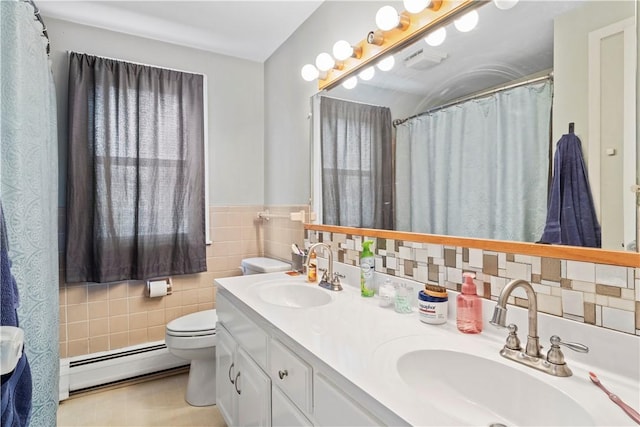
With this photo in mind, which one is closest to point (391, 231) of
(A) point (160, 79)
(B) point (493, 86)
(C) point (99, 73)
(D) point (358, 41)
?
(B) point (493, 86)

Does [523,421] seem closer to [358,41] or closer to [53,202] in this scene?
[358,41]

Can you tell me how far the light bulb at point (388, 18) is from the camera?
135cm

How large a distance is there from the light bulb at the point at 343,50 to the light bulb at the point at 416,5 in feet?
1.29

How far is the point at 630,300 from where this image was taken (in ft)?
2.54

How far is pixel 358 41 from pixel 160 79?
4.62 feet

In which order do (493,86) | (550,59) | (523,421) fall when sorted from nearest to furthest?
(523,421), (550,59), (493,86)

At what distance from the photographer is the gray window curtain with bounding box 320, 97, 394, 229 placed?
1.51 m

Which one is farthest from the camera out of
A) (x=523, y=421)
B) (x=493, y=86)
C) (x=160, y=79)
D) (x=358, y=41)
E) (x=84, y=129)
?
(x=160, y=79)

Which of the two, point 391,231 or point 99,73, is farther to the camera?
point 99,73

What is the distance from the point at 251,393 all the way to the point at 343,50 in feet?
5.09

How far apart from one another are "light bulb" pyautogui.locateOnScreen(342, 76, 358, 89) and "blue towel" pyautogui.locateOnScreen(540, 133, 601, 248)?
1.02 m

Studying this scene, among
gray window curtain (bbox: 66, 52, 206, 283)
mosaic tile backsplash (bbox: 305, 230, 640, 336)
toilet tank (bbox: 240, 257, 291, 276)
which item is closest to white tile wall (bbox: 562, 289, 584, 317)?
mosaic tile backsplash (bbox: 305, 230, 640, 336)

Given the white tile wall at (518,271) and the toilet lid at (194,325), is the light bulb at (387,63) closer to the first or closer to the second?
the white tile wall at (518,271)

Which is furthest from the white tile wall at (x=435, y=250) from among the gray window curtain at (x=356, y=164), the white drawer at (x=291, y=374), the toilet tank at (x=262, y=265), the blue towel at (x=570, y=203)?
the toilet tank at (x=262, y=265)
